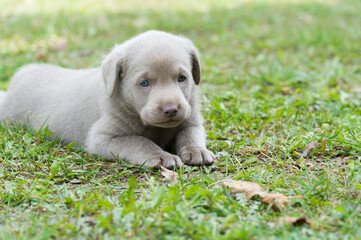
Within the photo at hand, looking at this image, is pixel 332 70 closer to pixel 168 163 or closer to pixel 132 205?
pixel 168 163

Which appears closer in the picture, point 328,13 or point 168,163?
point 168,163

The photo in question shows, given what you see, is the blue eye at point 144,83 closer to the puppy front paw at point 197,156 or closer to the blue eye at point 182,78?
the blue eye at point 182,78

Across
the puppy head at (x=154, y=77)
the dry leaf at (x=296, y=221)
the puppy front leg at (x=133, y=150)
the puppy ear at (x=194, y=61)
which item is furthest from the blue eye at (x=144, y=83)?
the dry leaf at (x=296, y=221)

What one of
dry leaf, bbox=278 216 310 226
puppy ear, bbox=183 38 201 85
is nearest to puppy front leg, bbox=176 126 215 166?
puppy ear, bbox=183 38 201 85

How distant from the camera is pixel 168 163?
405 cm

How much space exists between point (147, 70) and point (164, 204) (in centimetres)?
155

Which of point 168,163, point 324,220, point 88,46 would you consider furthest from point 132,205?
point 88,46

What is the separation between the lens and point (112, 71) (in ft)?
14.6

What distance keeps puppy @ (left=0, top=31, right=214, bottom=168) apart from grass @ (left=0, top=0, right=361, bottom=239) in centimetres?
21

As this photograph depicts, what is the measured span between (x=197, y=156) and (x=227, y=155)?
360 millimetres

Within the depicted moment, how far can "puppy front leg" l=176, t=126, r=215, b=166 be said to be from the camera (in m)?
4.18

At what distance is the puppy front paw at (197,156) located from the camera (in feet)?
13.7

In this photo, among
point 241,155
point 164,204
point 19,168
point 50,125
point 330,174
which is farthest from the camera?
point 50,125

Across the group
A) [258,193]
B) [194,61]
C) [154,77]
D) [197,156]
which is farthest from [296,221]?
[194,61]
